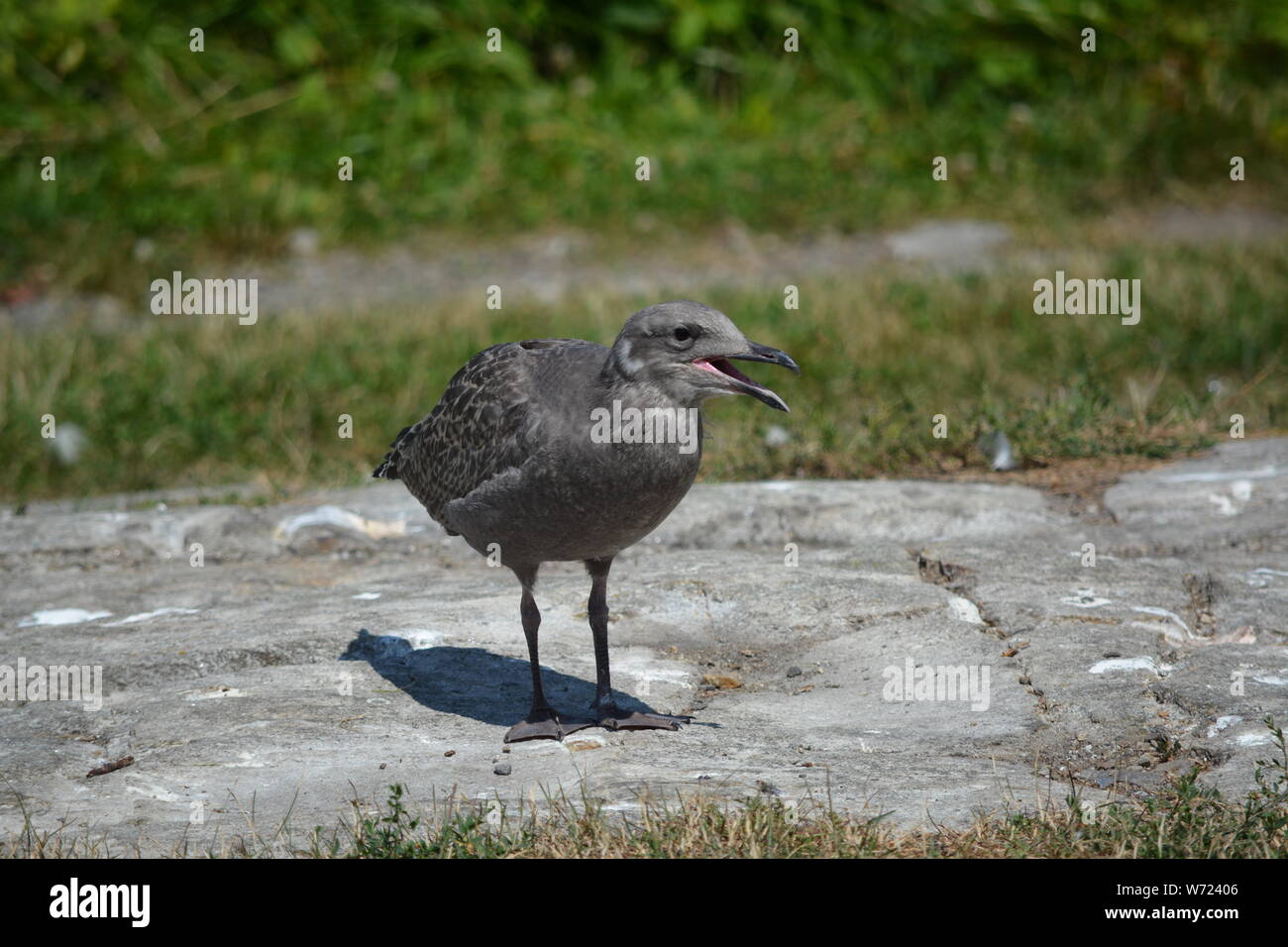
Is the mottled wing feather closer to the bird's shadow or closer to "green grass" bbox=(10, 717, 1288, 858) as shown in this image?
the bird's shadow

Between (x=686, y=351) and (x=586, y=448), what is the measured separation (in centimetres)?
A: 38

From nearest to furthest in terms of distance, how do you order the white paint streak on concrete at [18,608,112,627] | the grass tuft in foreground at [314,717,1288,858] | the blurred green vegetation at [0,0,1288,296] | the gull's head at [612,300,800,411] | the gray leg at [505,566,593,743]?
the grass tuft in foreground at [314,717,1288,858]
the gull's head at [612,300,800,411]
the gray leg at [505,566,593,743]
the white paint streak on concrete at [18,608,112,627]
the blurred green vegetation at [0,0,1288,296]

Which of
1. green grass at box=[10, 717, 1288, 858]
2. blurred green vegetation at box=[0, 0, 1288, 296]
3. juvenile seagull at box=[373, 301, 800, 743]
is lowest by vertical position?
green grass at box=[10, 717, 1288, 858]

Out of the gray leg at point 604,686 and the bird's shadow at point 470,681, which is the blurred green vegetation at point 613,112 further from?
the gray leg at point 604,686

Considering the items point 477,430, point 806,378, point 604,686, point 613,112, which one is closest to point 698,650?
point 604,686

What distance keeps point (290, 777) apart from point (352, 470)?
3.87 metres

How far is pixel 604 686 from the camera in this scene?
15.3ft

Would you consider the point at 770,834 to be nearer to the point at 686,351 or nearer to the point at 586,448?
the point at 586,448

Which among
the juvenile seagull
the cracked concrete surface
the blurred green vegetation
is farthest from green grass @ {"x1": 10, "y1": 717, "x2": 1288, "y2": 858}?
the blurred green vegetation

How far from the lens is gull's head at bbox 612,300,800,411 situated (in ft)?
13.5

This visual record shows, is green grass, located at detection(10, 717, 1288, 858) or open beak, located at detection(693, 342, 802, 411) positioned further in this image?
open beak, located at detection(693, 342, 802, 411)

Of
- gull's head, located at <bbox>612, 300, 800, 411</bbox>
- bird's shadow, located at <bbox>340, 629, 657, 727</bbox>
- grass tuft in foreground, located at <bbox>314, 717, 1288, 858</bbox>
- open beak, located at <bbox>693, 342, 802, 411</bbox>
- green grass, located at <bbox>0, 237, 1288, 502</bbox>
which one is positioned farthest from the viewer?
green grass, located at <bbox>0, 237, 1288, 502</bbox>

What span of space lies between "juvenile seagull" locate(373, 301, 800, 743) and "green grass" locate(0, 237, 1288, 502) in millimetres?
2659
